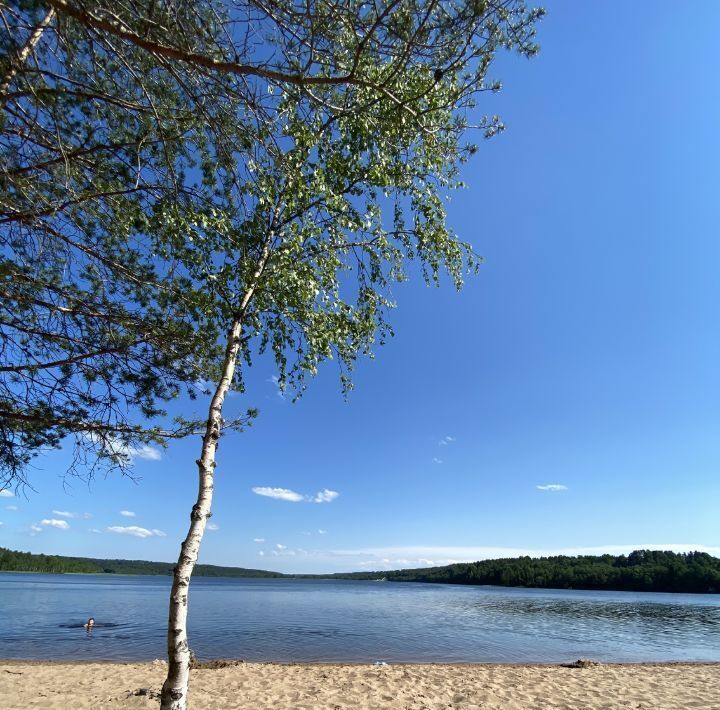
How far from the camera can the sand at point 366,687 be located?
9477 millimetres

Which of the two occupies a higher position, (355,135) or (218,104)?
(355,135)

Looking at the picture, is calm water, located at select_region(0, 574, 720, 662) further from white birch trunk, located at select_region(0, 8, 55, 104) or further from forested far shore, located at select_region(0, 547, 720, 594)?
forested far shore, located at select_region(0, 547, 720, 594)

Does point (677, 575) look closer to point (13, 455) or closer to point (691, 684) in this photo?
point (691, 684)

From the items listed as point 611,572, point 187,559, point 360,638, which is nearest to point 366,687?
point 187,559

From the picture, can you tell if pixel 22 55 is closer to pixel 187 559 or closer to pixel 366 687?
pixel 187 559

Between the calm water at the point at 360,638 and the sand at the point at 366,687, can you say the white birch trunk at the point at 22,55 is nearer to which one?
the sand at the point at 366,687

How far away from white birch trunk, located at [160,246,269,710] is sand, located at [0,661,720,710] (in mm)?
6013

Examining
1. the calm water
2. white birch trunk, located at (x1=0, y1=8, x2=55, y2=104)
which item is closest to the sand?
the calm water

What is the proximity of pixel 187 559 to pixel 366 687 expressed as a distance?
28.1 feet

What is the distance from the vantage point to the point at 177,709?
429cm

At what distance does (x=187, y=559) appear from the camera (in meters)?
4.70

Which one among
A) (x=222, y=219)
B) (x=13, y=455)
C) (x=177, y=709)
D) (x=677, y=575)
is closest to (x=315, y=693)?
(x=177, y=709)

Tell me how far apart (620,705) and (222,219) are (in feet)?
39.0

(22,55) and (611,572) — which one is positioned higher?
(22,55)
